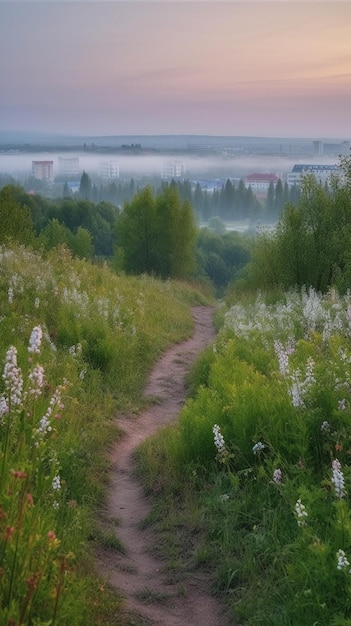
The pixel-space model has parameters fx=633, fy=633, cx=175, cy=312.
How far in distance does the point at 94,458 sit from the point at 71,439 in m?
0.59

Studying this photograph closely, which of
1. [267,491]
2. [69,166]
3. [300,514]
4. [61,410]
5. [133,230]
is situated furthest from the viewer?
[69,166]

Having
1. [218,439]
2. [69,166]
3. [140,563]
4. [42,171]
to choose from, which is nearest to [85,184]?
[42,171]

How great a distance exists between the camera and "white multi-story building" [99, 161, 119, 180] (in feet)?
405

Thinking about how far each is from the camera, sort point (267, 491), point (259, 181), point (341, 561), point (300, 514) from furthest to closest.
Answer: point (259, 181) → point (267, 491) → point (300, 514) → point (341, 561)

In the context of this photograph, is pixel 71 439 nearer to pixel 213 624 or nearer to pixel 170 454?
pixel 170 454

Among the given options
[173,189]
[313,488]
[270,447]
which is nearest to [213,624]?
[313,488]

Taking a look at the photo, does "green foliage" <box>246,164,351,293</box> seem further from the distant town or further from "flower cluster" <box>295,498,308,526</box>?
the distant town

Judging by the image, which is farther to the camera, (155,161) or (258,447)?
(155,161)

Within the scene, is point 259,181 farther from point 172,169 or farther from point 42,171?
point 42,171

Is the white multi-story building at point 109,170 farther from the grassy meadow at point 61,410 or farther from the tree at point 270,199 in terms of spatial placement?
the grassy meadow at point 61,410

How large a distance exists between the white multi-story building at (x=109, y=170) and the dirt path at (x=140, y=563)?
4594 inches

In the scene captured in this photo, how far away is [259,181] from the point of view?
117625 mm

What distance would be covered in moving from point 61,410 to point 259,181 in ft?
373

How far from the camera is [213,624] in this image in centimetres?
497
